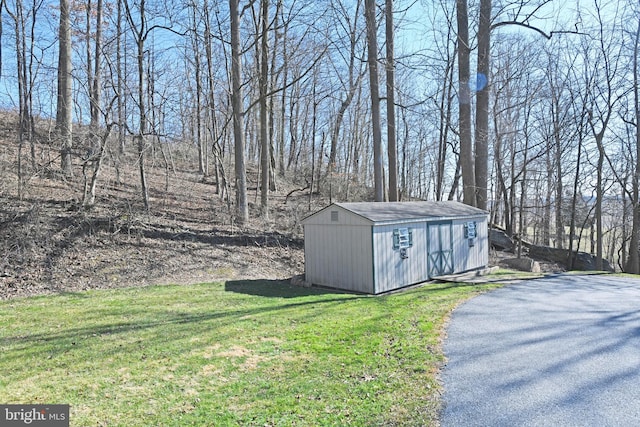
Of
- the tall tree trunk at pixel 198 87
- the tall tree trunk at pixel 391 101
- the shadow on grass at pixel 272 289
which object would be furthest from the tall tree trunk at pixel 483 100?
the tall tree trunk at pixel 198 87

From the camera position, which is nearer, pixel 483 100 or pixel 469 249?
pixel 469 249

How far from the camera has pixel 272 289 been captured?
10.9 metres

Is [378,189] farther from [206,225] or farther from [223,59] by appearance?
[223,59]

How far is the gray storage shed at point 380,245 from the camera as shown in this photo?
1057 centimetres

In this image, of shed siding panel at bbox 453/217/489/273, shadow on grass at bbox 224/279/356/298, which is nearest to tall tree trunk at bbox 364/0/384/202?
shed siding panel at bbox 453/217/489/273

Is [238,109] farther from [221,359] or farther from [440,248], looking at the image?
[221,359]

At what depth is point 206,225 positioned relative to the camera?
14367mm

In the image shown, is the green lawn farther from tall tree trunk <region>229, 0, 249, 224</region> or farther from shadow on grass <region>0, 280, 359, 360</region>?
tall tree trunk <region>229, 0, 249, 224</region>

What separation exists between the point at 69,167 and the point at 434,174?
87.4 feet

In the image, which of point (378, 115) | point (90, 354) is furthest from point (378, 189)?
point (90, 354)

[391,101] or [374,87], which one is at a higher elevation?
[374,87]

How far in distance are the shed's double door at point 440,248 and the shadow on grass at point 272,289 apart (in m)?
3.01

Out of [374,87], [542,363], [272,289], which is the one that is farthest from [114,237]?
[542,363]

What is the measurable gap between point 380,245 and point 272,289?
2949mm
